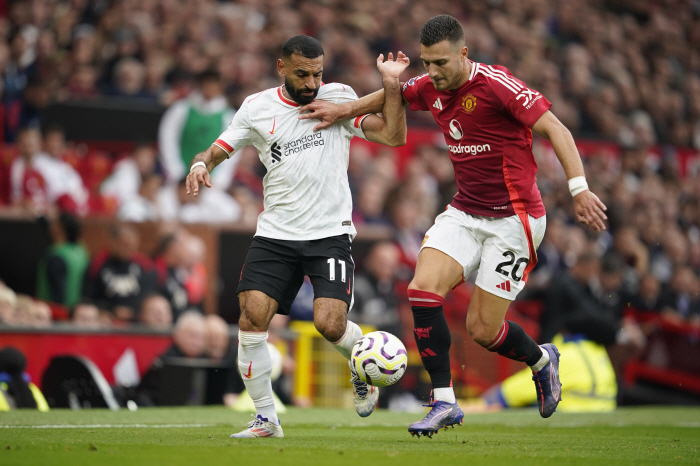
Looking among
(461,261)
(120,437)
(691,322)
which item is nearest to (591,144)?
(691,322)

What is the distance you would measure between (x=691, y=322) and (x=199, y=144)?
7.56 metres

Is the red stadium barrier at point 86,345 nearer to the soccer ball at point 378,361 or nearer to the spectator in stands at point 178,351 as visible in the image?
the spectator in stands at point 178,351

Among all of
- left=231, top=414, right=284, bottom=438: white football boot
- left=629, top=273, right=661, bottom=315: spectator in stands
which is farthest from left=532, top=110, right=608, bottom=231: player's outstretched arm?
left=629, top=273, right=661, bottom=315: spectator in stands

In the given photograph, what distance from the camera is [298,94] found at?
6.62m

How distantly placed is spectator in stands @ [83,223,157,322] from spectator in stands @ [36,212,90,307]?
0.52 ft

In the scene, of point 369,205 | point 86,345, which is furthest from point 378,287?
point 86,345

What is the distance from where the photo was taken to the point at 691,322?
13.9 m

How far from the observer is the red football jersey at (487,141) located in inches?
253

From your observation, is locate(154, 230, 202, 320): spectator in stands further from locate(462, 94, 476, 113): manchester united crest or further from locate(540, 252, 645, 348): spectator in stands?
locate(462, 94, 476, 113): manchester united crest

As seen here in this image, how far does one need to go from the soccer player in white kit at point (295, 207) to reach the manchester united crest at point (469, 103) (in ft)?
1.73

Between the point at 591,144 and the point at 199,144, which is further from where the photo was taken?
the point at 591,144

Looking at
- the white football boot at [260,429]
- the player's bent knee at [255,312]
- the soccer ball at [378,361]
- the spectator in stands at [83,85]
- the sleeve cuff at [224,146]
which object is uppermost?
the spectator in stands at [83,85]

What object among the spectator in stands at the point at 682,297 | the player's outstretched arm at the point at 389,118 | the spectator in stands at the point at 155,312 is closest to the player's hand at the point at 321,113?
the player's outstretched arm at the point at 389,118

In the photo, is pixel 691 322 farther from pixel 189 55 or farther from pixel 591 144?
pixel 189 55
